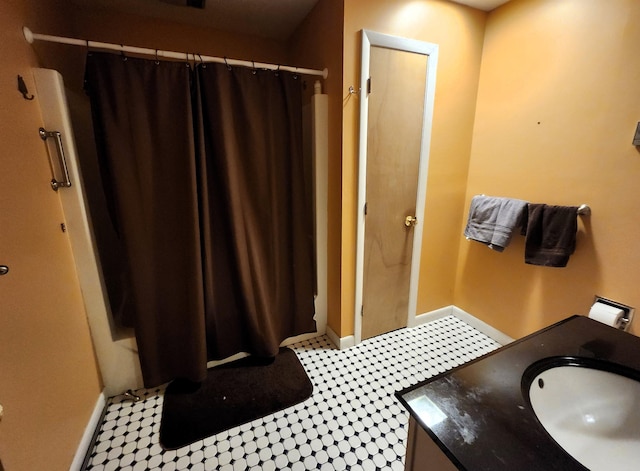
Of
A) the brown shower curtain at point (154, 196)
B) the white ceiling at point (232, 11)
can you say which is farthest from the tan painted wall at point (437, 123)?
the brown shower curtain at point (154, 196)

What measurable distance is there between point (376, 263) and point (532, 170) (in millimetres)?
1141

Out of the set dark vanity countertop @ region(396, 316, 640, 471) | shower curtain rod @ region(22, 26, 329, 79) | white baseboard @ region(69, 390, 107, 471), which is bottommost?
white baseboard @ region(69, 390, 107, 471)

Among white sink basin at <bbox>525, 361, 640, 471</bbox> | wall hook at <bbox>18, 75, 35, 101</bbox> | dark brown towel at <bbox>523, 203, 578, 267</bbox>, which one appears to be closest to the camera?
white sink basin at <bbox>525, 361, 640, 471</bbox>

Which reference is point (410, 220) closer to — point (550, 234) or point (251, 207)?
point (550, 234)

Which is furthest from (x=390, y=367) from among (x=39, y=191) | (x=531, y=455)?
(x=39, y=191)

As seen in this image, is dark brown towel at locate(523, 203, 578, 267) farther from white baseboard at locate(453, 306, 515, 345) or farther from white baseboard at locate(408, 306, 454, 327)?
white baseboard at locate(408, 306, 454, 327)

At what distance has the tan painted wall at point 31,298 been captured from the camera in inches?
36.0

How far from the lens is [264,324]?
1818 millimetres

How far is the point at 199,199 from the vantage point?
153 centimetres

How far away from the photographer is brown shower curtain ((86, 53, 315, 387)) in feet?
4.53

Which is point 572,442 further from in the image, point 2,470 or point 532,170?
point 2,470

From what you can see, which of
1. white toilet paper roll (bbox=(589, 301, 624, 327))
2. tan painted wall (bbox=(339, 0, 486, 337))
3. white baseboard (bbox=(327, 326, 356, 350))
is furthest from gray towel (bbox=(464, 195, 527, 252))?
white baseboard (bbox=(327, 326, 356, 350))

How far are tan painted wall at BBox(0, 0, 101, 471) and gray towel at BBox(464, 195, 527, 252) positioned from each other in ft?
7.81

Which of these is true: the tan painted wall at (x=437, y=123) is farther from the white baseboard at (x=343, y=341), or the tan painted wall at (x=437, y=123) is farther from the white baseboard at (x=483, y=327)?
the white baseboard at (x=483, y=327)
